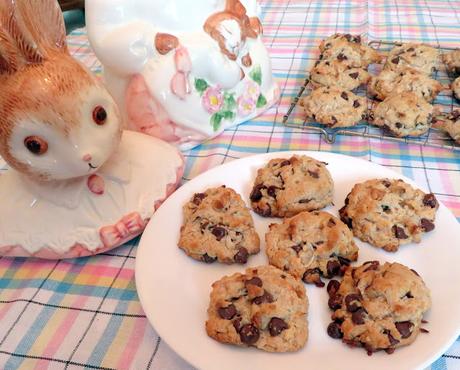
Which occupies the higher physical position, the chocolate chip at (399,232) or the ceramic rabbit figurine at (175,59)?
the ceramic rabbit figurine at (175,59)


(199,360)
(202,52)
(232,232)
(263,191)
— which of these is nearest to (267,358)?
(199,360)

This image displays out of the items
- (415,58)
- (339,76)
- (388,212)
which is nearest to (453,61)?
(415,58)

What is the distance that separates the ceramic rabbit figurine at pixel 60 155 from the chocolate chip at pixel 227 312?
287 mm

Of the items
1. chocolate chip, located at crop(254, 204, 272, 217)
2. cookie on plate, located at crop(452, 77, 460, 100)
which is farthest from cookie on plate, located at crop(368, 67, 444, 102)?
chocolate chip, located at crop(254, 204, 272, 217)

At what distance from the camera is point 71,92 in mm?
658

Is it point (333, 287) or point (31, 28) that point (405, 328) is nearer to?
point (333, 287)

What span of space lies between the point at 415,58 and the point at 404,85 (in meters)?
0.18

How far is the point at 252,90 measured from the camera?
3.86 feet

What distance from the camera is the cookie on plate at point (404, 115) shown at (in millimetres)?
1068

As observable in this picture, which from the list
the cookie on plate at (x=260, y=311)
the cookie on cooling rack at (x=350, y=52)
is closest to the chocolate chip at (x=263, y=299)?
the cookie on plate at (x=260, y=311)

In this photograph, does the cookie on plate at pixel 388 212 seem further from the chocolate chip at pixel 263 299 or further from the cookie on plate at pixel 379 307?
the chocolate chip at pixel 263 299

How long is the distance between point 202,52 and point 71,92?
1.30 feet

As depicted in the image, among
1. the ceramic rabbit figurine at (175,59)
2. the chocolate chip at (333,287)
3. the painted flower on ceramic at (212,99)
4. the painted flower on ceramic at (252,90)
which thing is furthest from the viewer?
the painted flower on ceramic at (252,90)

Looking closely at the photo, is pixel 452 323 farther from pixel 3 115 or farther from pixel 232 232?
pixel 3 115
